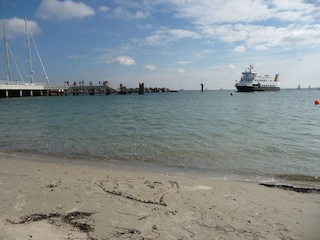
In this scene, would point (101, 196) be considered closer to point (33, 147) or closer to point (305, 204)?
point (305, 204)

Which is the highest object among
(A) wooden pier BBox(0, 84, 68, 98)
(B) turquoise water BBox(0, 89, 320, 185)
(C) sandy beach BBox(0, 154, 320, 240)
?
(A) wooden pier BBox(0, 84, 68, 98)

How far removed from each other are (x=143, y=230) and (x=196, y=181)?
329 centimetres

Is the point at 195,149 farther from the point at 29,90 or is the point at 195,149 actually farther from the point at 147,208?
→ the point at 29,90

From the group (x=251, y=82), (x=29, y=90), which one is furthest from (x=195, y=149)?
(x=251, y=82)

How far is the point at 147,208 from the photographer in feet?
16.6

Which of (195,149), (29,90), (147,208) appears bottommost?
(195,149)

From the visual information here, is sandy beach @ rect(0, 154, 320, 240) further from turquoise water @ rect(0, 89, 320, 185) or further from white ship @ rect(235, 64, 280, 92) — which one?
white ship @ rect(235, 64, 280, 92)

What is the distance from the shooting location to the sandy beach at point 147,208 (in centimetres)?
415

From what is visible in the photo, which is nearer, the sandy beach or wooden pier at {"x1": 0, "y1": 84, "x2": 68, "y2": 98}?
the sandy beach

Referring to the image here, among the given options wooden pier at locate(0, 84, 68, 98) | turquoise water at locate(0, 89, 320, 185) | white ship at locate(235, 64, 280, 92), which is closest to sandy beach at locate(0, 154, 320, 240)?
turquoise water at locate(0, 89, 320, 185)

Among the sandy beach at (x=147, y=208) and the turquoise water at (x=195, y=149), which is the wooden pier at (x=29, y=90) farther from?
the sandy beach at (x=147, y=208)

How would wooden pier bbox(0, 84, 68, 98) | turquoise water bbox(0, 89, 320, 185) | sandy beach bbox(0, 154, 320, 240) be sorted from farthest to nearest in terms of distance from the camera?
wooden pier bbox(0, 84, 68, 98) → turquoise water bbox(0, 89, 320, 185) → sandy beach bbox(0, 154, 320, 240)

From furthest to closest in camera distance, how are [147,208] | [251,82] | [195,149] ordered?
[251,82], [195,149], [147,208]

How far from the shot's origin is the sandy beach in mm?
4152
